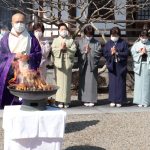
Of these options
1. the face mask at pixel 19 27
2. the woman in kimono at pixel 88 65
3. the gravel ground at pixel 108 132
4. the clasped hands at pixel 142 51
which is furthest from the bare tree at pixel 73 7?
the face mask at pixel 19 27

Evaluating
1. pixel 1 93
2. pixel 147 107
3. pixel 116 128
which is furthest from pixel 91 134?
pixel 147 107

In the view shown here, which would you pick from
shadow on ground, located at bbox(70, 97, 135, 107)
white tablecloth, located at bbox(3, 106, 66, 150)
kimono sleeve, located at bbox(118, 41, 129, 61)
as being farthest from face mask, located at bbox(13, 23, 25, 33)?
shadow on ground, located at bbox(70, 97, 135, 107)

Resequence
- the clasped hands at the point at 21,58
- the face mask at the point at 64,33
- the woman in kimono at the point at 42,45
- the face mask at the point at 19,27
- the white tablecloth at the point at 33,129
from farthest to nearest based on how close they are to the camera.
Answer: the face mask at the point at 64,33, the woman in kimono at the point at 42,45, the face mask at the point at 19,27, the clasped hands at the point at 21,58, the white tablecloth at the point at 33,129

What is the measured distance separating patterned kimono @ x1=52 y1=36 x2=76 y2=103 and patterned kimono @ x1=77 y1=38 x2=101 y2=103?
1.01 feet

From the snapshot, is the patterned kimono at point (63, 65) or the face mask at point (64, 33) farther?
the patterned kimono at point (63, 65)

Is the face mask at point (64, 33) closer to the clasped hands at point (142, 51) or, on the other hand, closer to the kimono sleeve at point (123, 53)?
the kimono sleeve at point (123, 53)

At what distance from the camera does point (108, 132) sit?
7352 mm

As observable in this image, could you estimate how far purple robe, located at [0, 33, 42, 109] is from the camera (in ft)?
22.6

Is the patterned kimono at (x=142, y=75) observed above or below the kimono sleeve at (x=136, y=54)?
below

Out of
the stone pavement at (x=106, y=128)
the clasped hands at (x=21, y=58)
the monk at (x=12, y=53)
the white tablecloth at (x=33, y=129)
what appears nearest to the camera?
the white tablecloth at (x=33, y=129)

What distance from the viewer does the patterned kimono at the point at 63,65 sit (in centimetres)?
922

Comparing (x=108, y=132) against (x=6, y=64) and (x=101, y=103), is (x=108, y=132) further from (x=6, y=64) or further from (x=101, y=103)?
(x=101, y=103)

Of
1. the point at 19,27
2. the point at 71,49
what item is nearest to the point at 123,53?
the point at 71,49

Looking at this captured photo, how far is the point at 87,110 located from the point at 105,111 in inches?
14.4
